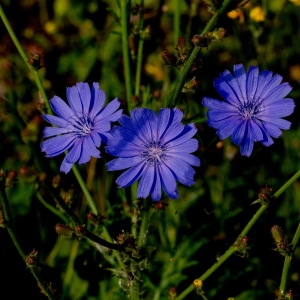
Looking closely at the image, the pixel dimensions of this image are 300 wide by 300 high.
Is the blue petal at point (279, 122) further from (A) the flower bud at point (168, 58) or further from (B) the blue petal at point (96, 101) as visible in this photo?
(B) the blue petal at point (96, 101)

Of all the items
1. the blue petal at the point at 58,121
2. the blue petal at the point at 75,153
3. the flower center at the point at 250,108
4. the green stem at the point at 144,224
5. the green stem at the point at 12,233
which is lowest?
the green stem at the point at 12,233

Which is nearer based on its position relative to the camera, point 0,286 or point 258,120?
point 258,120

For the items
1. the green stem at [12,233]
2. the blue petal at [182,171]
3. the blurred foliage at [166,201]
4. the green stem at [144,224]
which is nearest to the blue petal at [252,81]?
the blurred foliage at [166,201]

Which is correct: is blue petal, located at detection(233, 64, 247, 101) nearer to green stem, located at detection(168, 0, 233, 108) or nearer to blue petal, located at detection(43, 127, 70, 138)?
green stem, located at detection(168, 0, 233, 108)

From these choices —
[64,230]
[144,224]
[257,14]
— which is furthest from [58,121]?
[257,14]

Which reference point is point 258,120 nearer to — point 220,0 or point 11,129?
point 220,0

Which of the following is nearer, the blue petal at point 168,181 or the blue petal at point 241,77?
the blue petal at point 168,181

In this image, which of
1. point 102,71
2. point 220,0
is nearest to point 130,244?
point 220,0
